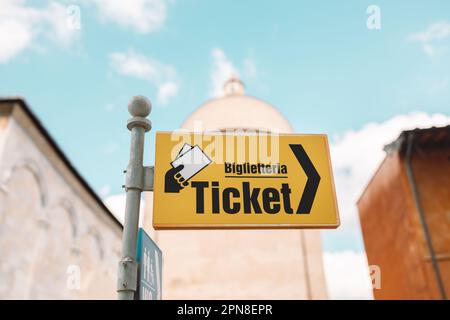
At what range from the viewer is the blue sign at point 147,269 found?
230 centimetres

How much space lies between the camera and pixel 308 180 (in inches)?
→ 102

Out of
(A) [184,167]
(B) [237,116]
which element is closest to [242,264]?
(B) [237,116]

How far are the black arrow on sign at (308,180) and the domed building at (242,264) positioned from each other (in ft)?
55.8

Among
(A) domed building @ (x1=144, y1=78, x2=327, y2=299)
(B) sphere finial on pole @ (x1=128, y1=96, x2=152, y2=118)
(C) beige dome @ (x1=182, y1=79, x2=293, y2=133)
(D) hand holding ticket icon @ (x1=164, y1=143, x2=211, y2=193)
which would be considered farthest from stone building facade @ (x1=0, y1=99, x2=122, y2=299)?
(C) beige dome @ (x1=182, y1=79, x2=293, y2=133)

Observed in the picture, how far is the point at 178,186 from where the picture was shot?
8.13 feet

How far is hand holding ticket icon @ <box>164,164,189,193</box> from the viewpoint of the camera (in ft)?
8.09

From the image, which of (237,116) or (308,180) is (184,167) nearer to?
(308,180)

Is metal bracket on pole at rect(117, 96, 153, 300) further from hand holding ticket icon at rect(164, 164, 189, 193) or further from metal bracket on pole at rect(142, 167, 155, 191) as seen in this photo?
hand holding ticket icon at rect(164, 164, 189, 193)

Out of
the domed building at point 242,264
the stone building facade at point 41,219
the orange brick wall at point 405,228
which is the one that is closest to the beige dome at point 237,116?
the domed building at point 242,264

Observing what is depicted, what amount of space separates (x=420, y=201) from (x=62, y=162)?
11.6 meters

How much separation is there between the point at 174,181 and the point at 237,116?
22320 mm
